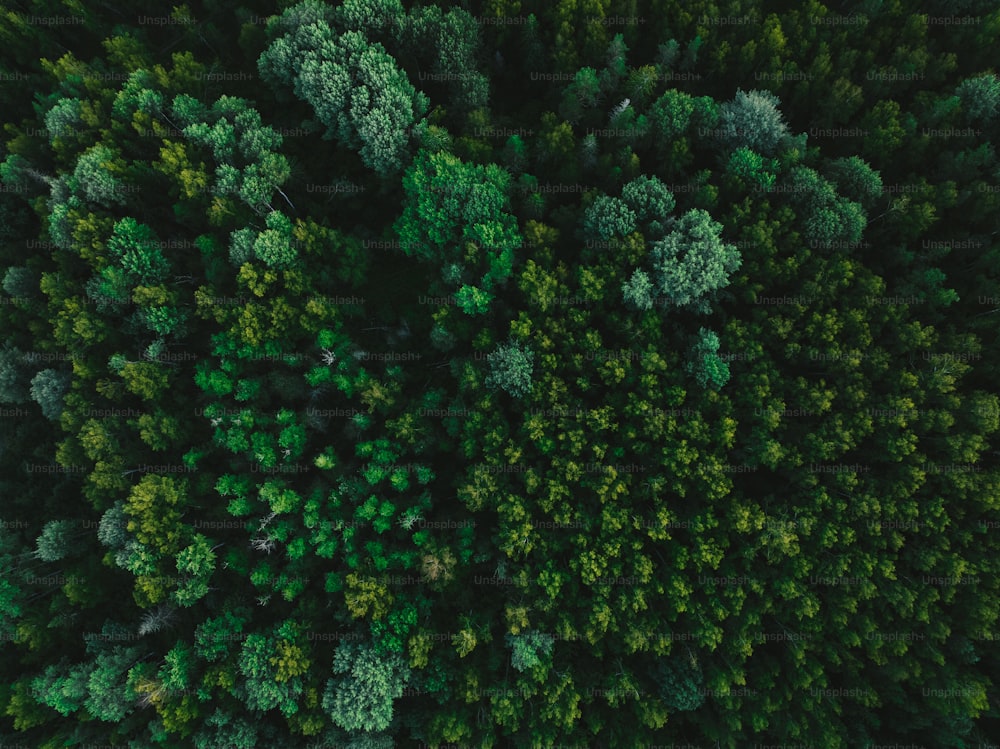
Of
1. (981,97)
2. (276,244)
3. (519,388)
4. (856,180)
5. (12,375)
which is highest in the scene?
(981,97)

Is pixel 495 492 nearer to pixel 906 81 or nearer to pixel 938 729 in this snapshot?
pixel 938 729

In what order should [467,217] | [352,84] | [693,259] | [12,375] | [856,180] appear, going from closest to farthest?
[693,259] → [856,180] → [467,217] → [352,84] → [12,375]

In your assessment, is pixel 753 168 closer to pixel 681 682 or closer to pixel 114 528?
pixel 681 682

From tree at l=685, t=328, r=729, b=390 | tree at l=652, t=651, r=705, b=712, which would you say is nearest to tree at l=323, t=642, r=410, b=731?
tree at l=652, t=651, r=705, b=712

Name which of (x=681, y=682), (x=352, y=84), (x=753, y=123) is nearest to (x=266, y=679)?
(x=681, y=682)

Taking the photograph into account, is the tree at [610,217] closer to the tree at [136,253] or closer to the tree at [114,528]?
the tree at [136,253]

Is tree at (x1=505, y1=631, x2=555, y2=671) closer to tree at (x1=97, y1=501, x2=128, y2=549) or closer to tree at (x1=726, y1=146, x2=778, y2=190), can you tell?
tree at (x1=97, y1=501, x2=128, y2=549)

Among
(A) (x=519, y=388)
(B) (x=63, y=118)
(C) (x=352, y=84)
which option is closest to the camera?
(A) (x=519, y=388)
